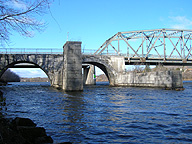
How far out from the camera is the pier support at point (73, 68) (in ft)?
96.4

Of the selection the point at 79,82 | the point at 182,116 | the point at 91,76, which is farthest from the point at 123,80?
the point at 182,116

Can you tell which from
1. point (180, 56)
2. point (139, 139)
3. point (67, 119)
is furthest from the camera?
point (180, 56)

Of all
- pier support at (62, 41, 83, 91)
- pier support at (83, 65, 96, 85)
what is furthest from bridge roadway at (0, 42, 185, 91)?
pier support at (83, 65, 96, 85)

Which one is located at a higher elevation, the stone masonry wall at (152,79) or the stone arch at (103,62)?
the stone arch at (103,62)

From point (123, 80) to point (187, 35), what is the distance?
51.1 m

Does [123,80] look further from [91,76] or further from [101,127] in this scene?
[101,127]

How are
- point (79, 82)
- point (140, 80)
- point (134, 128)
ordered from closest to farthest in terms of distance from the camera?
point (134, 128)
point (79, 82)
point (140, 80)

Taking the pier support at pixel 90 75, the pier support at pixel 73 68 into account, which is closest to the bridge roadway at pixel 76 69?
the pier support at pixel 73 68

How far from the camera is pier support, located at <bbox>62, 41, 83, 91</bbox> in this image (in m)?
29.4

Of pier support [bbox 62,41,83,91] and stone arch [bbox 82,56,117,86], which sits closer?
pier support [bbox 62,41,83,91]

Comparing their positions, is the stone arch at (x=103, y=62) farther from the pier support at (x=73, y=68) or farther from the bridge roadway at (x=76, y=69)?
the pier support at (x=73, y=68)

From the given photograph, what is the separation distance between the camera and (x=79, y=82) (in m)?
29.8

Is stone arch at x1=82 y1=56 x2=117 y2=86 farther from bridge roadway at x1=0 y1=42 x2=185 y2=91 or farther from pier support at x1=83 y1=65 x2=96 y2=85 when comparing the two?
pier support at x1=83 y1=65 x2=96 y2=85

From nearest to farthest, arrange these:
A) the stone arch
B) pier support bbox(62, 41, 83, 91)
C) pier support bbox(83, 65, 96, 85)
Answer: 1. pier support bbox(62, 41, 83, 91)
2. the stone arch
3. pier support bbox(83, 65, 96, 85)
